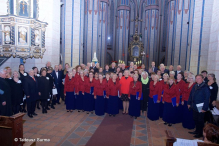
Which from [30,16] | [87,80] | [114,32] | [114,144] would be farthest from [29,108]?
[114,32]

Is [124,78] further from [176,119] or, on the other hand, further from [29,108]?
[29,108]

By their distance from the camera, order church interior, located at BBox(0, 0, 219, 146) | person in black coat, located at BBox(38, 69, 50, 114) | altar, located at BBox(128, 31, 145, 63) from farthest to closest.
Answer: altar, located at BBox(128, 31, 145, 63), person in black coat, located at BBox(38, 69, 50, 114), church interior, located at BBox(0, 0, 219, 146)

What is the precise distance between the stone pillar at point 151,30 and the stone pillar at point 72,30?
9569mm

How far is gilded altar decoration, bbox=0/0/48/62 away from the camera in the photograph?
5.75 meters

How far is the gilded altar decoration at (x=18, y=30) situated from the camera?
575 cm

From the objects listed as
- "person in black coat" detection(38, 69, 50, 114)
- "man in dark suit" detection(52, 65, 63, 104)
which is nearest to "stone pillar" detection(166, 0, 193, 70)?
"man in dark suit" detection(52, 65, 63, 104)

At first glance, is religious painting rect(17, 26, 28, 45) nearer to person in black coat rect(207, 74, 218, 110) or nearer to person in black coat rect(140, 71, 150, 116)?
person in black coat rect(140, 71, 150, 116)

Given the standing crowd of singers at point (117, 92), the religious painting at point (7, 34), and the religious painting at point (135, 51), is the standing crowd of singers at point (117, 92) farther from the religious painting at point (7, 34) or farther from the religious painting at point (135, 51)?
the religious painting at point (135, 51)

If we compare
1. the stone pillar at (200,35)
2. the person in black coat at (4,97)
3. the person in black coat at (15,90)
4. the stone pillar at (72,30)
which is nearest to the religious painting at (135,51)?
the stone pillar at (72,30)

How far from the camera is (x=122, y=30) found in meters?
17.5

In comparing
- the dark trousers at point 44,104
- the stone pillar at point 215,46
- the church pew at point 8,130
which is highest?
the stone pillar at point 215,46

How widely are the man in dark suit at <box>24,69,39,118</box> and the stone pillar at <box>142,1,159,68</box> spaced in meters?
13.7

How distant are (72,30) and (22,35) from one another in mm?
3979

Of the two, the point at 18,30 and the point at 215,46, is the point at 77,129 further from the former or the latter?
the point at 215,46
